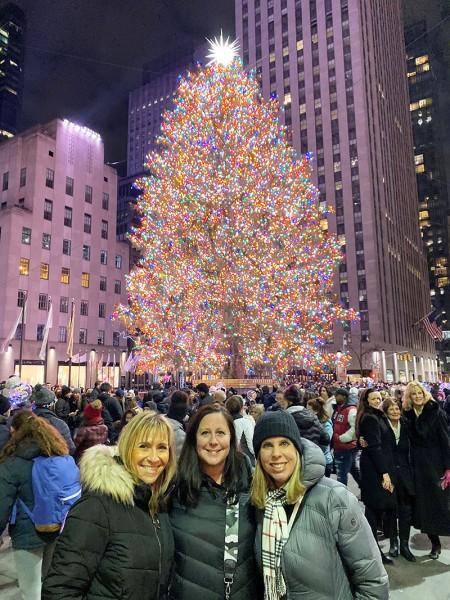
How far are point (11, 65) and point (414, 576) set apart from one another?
686ft

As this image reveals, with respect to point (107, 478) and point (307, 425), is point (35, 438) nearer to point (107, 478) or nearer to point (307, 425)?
point (107, 478)

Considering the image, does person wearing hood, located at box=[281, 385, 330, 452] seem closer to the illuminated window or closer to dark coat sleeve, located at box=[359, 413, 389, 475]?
dark coat sleeve, located at box=[359, 413, 389, 475]

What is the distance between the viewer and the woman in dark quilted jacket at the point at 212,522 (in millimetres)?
2406

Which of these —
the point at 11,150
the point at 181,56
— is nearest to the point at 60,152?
the point at 11,150

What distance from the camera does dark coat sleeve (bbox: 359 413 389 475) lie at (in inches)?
222

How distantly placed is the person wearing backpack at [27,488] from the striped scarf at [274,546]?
2.38 meters

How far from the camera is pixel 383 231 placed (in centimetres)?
7462

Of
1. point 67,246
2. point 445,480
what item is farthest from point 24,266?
point 445,480

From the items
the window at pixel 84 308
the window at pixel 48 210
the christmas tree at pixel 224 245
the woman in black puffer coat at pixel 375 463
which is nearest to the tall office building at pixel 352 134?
the window at pixel 84 308

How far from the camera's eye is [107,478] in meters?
2.28

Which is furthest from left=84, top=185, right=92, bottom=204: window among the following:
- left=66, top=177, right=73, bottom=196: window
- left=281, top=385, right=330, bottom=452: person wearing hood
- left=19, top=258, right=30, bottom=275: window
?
left=281, top=385, right=330, bottom=452: person wearing hood

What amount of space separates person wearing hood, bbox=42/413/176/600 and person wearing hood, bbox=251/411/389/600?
1.87ft

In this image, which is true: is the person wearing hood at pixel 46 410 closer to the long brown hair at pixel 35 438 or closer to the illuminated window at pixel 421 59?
the long brown hair at pixel 35 438

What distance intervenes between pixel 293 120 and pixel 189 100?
190 ft
